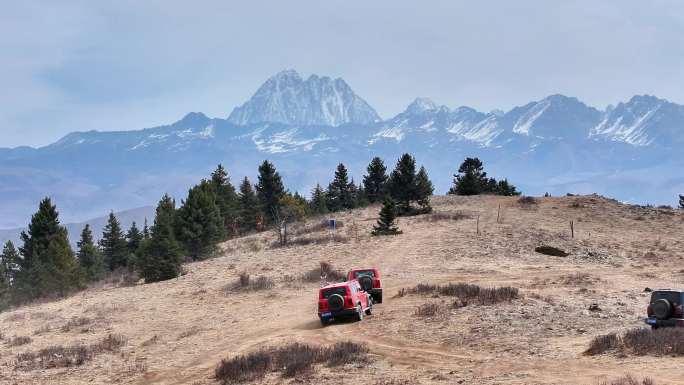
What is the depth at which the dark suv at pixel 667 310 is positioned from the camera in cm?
1909

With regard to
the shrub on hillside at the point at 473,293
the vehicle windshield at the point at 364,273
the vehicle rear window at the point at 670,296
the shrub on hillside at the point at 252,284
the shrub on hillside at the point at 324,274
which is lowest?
the shrub on hillside at the point at 252,284

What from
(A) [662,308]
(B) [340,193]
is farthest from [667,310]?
(B) [340,193]

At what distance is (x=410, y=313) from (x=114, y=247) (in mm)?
72863

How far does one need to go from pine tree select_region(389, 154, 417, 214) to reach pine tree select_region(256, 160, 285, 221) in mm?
31841

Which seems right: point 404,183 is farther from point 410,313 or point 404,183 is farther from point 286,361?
point 286,361

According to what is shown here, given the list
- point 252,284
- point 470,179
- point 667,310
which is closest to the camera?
point 667,310

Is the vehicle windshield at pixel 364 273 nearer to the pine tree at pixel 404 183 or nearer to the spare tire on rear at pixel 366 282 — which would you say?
the spare tire on rear at pixel 366 282

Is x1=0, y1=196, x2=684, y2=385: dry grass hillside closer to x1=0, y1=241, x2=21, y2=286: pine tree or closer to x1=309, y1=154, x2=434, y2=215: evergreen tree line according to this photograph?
x1=309, y1=154, x2=434, y2=215: evergreen tree line

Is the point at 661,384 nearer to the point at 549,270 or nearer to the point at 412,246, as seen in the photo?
the point at 549,270

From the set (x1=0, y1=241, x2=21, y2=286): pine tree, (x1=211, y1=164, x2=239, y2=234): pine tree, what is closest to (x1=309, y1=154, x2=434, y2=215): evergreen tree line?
(x1=211, y1=164, x2=239, y2=234): pine tree

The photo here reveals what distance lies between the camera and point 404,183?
68938 millimetres

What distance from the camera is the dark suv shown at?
19.1 metres

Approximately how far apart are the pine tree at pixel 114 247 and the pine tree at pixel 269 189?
22.0 meters

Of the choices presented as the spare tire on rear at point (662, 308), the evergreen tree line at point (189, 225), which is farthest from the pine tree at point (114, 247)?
the spare tire on rear at point (662, 308)
